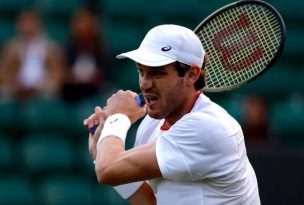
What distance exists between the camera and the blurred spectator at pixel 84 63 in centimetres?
844

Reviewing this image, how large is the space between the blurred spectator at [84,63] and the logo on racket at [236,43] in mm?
4102

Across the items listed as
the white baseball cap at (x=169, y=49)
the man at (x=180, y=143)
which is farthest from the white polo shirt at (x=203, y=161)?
the white baseball cap at (x=169, y=49)

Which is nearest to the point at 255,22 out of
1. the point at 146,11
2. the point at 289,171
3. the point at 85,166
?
the point at 289,171

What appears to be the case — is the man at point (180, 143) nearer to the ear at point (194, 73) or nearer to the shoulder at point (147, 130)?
the ear at point (194, 73)

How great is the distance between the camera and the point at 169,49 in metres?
3.83

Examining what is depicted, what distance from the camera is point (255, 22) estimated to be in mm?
4383

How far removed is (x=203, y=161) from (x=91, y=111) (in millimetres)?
4628

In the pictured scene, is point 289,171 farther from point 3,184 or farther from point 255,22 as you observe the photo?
point 3,184

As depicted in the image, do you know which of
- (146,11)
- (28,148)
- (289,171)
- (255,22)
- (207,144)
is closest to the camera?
(207,144)

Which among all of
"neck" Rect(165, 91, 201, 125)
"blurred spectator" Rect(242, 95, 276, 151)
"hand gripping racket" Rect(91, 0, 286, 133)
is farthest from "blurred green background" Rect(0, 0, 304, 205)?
"neck" Rect(165, 91, 201, 125)

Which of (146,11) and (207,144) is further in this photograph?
(146,11)

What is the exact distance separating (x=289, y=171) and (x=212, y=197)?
110 inches

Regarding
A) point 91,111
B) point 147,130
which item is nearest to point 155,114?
point 147,130

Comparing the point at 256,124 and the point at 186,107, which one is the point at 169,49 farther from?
the point at 256,124
